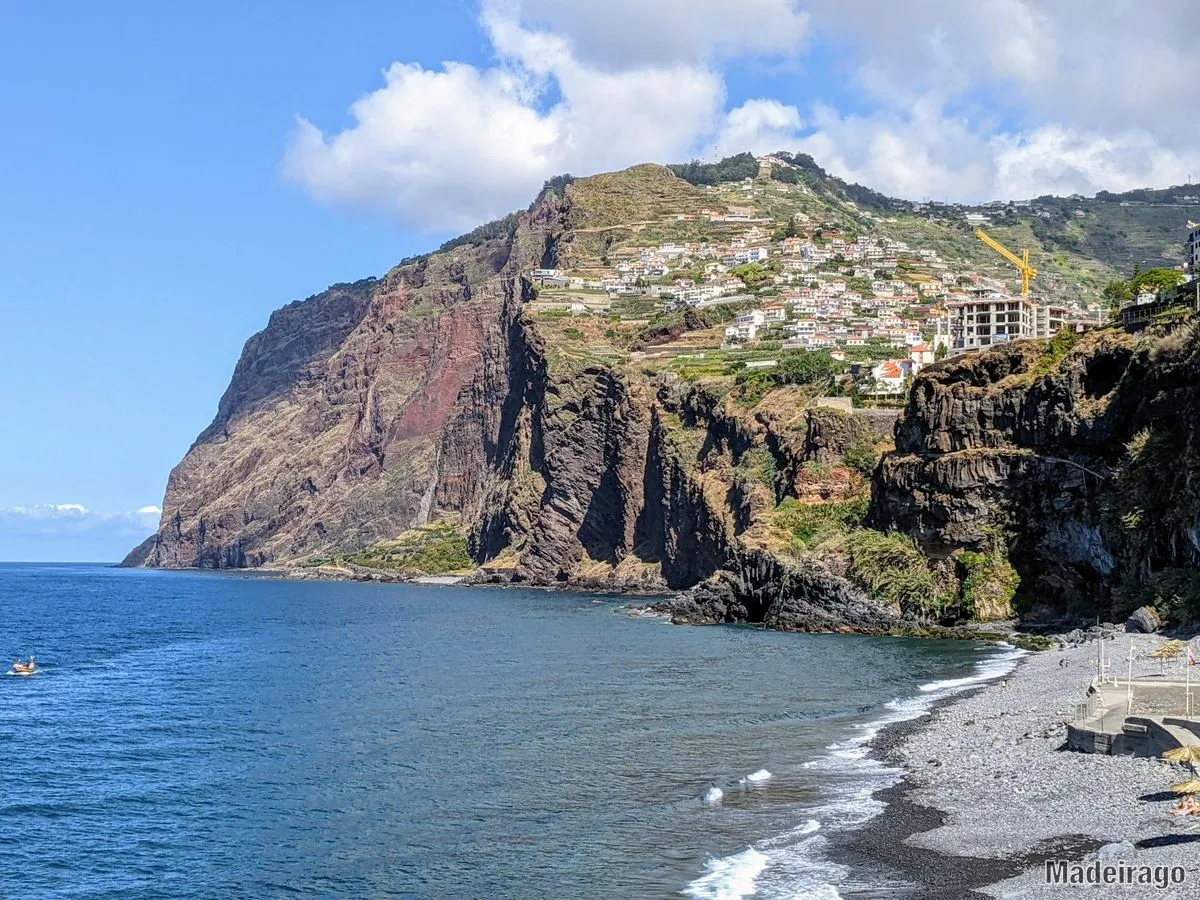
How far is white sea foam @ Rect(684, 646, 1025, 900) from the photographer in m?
25.5

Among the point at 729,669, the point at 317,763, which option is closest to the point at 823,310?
the point at 729,669

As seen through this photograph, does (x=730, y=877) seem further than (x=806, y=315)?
No

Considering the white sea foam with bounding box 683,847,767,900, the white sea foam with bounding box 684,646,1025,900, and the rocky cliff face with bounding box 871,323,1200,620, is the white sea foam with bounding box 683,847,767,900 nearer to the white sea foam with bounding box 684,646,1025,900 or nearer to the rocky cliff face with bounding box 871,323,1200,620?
the white sea foam with bounding box 684,646,1025,900

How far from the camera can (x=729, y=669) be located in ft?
209

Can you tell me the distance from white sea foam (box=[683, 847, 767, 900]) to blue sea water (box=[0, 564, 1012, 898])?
0.08 meters

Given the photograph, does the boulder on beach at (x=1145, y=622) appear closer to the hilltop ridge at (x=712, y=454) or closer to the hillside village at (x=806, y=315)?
the hilltop ridge at (x=712, y=454)

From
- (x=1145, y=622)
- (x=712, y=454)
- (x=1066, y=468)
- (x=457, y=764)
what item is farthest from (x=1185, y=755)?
(x=712, y=454)

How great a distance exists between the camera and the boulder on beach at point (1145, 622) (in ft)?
192

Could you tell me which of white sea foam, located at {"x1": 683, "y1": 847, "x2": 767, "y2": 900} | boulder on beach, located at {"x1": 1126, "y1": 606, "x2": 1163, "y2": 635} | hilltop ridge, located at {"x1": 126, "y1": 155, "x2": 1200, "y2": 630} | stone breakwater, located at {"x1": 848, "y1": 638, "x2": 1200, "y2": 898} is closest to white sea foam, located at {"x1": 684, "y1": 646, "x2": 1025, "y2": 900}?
white sea foam, located at {"x1": 683, "y1": 847, "x2": 767, "y2": 900}

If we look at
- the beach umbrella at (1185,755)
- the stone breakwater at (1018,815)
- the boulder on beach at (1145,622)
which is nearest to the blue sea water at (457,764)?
the stone breakwater at (1018,815)

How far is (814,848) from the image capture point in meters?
28.2

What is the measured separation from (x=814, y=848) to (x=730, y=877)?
2730mm

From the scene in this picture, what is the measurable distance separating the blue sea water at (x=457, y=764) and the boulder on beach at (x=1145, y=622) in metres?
6.21

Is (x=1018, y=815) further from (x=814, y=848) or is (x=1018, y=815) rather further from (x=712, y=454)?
(x=712, y=454)
